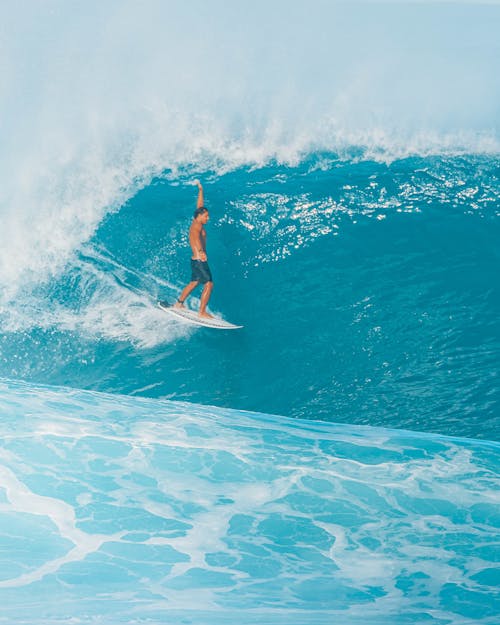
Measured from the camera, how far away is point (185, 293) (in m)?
10.4

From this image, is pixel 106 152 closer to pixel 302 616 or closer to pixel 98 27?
pixel 98 27

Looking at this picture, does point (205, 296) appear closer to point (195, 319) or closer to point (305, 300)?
point (195, 319)

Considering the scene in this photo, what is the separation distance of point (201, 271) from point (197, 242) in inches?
14.9

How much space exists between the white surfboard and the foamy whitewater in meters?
0.18

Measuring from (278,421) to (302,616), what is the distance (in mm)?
3353

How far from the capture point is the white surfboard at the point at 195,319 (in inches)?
405

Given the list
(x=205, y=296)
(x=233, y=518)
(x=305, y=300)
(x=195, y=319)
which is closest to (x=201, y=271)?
(x=205, y=296)

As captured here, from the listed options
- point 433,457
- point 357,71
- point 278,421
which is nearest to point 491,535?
point 433,457

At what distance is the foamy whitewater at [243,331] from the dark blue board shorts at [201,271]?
2.45 ft

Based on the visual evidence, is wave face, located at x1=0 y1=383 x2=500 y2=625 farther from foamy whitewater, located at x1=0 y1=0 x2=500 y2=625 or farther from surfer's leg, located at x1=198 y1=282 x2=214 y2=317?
surfer's leg, located at x1=198 y1=282 x2=214 y2=317

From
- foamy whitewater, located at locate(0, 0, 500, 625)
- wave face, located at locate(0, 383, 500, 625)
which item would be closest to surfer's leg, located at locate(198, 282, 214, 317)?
foamy whitewater, located at locate(0, 0, 500, 625)

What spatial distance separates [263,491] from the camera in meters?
8.05

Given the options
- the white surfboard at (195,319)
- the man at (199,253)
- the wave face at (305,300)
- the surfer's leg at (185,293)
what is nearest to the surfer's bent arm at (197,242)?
the man at (199,253)

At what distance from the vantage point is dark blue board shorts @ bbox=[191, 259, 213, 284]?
398 inches
